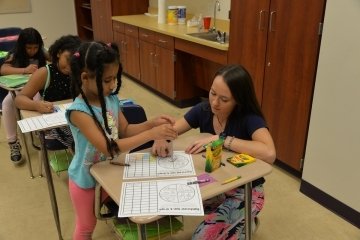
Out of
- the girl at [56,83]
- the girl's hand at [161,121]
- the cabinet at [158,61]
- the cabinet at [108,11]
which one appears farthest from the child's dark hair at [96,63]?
the cabinet at [108,11]

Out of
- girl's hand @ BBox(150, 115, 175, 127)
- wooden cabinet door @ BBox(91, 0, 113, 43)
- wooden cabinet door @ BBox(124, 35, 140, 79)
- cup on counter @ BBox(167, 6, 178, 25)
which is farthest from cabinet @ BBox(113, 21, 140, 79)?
girl's hand @ BBox(150, 115, 175, 127)

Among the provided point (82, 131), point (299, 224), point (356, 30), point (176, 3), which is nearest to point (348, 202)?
point (299, 224)

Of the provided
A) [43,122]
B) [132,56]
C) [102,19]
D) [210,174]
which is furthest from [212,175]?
[102,19]

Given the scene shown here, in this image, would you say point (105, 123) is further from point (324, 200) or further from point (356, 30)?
point (324, 200)

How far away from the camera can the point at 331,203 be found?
2.30 metres

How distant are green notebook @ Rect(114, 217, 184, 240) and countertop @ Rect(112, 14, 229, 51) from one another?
1.92 metres

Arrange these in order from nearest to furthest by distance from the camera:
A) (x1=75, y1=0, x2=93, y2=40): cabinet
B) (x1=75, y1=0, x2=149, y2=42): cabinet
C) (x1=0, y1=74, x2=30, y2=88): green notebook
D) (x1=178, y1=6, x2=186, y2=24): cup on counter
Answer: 1. (x1=0, y1=74, x2=30, y2=88): green notebook
2. (x1=178, y1=6, x2=186, y2=24): cup on counter
3. (x1=75, y1=0, x2=149, y2=42): cabinet
4. (x1=75, y1=0, x2=93, y2=40): cabinet

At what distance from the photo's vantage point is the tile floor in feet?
6.92

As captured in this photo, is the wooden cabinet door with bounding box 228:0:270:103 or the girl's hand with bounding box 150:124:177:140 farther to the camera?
the wooden cabinet door with bounding box 228:0:270:103

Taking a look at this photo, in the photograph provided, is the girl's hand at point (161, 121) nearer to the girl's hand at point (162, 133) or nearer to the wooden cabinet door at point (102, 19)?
the girl's hand at point (162, 133)

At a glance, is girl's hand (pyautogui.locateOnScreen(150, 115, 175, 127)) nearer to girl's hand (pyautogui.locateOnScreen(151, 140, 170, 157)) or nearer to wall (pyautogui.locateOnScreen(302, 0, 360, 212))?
girl's hand (pyautogui.locateOnScreen(151, 140, 170, 157))

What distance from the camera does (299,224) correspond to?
7.20ft

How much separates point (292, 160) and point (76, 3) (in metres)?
5.48

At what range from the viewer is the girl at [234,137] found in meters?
1.48
